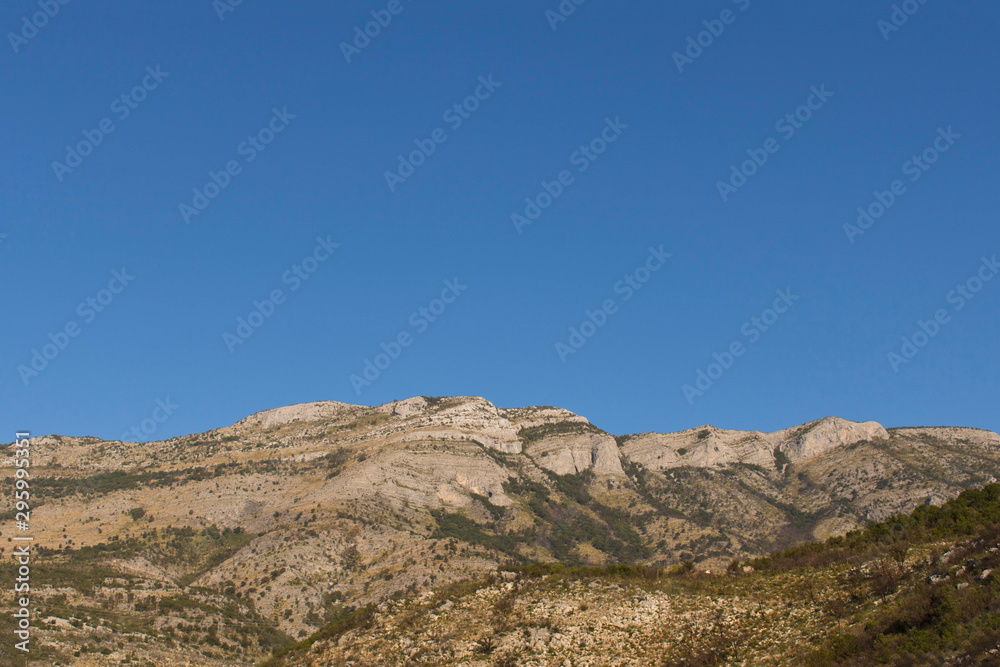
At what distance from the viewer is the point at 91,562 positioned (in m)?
101

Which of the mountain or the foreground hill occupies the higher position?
the mountain

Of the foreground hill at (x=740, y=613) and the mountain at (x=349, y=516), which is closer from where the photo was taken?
the foreground hill at (x=740, y=613)

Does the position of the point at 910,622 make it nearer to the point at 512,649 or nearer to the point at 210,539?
the point at 512,649

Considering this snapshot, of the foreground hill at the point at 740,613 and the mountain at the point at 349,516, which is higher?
the mountain at the point at 349,516

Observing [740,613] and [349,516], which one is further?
[349,516]

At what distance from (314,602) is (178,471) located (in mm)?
75419

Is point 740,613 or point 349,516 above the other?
point 349,516

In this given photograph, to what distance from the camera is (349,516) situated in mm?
128750

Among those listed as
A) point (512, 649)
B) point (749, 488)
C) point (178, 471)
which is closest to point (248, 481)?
point (178, 471)

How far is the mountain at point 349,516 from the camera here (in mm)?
79875

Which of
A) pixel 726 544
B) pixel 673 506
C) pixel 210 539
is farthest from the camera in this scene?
pixel 673 506

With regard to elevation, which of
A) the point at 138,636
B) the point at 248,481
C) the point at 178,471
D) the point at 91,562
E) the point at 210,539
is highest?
the point at 178,471

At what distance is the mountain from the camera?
79.9 metres

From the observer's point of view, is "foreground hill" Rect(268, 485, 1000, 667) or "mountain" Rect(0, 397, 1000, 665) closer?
"foreground hill" Rect(268, 485, 1000, 667)
